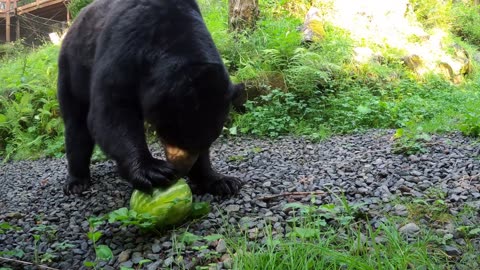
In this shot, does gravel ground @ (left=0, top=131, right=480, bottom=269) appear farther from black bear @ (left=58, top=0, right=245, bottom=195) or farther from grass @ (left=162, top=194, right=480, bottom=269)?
black bear @ (left=58, top=0, right=245, bottom=195)

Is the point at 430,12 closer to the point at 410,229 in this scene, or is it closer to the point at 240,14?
the point at 240,14

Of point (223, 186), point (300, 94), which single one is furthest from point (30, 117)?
point (223, 186)

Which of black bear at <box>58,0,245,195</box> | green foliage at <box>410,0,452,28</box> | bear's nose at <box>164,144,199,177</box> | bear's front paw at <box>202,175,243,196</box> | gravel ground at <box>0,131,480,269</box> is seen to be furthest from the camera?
green foliage at <box>410,0,452,28</box>

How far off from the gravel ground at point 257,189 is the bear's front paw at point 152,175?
0.29 metres

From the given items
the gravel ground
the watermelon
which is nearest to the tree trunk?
the gravel ground

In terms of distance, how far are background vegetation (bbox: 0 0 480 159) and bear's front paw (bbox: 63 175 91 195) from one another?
2.47 m

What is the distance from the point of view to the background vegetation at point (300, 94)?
6.19 m

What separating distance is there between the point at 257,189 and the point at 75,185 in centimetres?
172

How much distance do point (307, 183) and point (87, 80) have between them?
1960mm

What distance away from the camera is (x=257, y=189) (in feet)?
11.1

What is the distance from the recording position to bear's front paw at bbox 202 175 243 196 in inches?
131

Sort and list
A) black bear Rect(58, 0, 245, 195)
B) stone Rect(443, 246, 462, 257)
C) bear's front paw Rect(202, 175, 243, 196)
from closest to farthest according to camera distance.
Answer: stone Rect(443, 246, 462, 257), black bear Rect(58, 0, 245, 195), bear's front paw Rect(202, 175, 243, 196)

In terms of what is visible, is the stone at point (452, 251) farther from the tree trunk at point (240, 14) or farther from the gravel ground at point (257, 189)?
the tree trunk at point (240, 14)

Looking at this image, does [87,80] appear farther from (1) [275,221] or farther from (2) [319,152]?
(2) [319,152]
